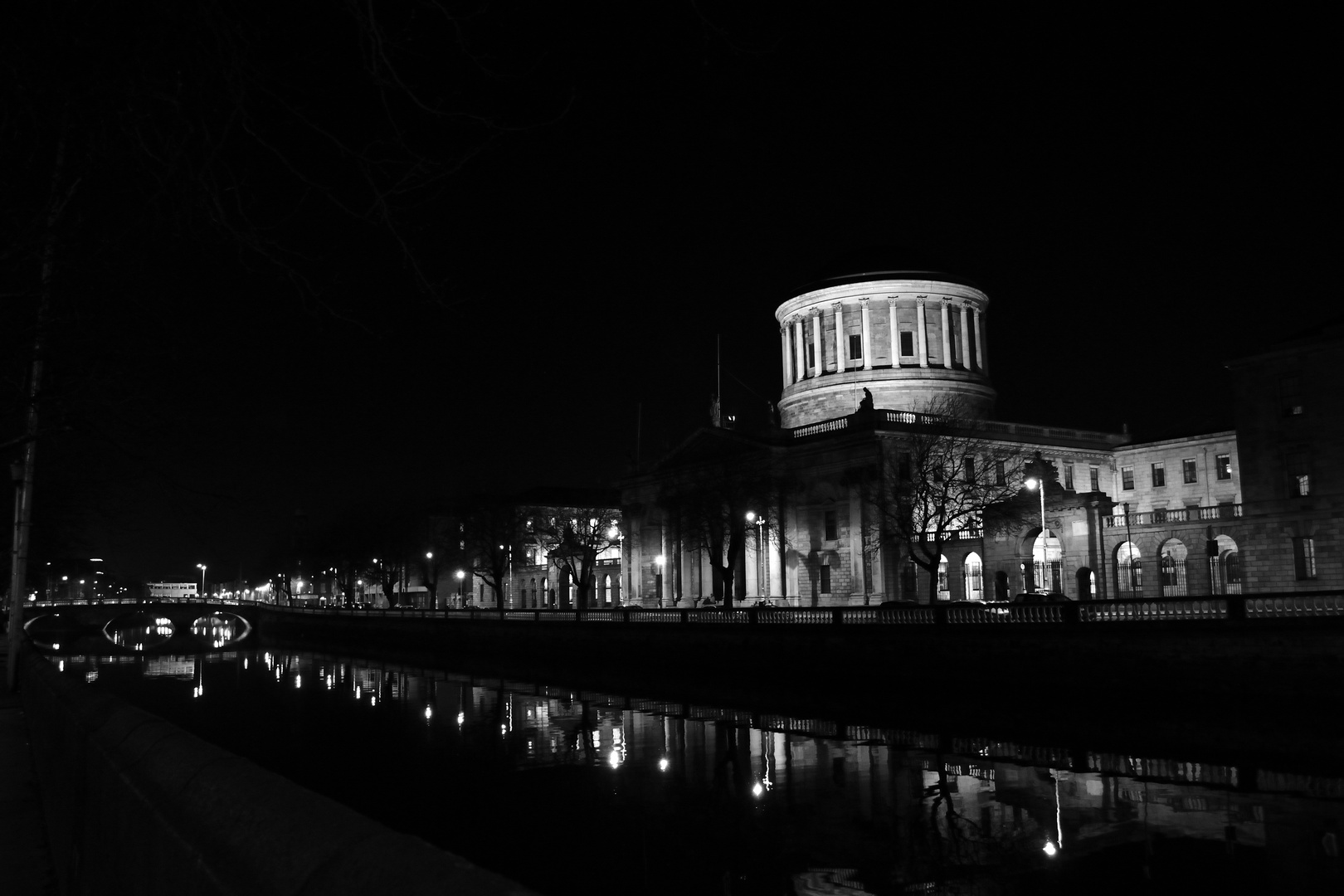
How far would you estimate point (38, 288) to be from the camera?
10.1 metres

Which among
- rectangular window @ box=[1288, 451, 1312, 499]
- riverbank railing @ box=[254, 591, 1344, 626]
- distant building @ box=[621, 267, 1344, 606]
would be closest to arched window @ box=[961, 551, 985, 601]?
distant building @ box=[621, 267, 1344, 606]

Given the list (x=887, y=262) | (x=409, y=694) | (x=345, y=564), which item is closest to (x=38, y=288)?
(x=409, y=694)

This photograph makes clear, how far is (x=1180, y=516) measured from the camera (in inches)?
2442

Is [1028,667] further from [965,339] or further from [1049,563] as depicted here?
[965,339]

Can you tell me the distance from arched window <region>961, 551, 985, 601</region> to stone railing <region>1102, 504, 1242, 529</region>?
27.2 feet

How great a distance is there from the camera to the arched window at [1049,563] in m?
64.4

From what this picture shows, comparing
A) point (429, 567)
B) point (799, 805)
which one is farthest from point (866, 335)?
point (799, 805)

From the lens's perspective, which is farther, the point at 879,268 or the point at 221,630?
the point at 221,630

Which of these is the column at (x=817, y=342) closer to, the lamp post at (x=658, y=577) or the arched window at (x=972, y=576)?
the lamp post at (x=658, y=577)

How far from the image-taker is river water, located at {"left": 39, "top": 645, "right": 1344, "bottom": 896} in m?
16.5

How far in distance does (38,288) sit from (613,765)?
19842mm

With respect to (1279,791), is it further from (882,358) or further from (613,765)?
(882,358)

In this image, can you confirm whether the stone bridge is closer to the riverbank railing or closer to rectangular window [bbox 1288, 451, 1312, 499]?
the riverbank railing

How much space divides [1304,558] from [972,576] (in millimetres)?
19169
